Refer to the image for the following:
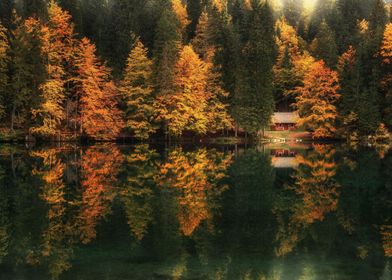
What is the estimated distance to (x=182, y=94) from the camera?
61.9 m

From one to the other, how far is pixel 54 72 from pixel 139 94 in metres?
10.0

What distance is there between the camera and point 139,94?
202 feet

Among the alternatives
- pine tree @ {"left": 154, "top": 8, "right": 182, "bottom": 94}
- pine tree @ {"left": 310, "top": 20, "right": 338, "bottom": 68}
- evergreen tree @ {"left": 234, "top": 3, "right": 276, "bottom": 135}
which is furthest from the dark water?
pine tree @ {"left": 310, "top": 20, "right": 338, "bottom": 68}

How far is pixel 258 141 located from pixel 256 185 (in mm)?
40913

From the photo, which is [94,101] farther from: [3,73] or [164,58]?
[164,58]

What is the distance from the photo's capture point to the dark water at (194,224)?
37.7 ft

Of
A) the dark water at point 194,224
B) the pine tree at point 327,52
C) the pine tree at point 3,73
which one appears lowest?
the dark water at point 194,224

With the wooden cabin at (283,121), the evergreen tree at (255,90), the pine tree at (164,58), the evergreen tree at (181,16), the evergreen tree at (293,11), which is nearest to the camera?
the pine tree at (164,58)

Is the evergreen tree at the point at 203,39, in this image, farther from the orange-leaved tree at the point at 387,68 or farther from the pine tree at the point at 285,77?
the orange-leaved tree at the point at 387,68

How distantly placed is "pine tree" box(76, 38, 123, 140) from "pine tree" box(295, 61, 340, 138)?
23.7m

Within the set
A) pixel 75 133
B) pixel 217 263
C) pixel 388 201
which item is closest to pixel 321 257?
pixel 217 263

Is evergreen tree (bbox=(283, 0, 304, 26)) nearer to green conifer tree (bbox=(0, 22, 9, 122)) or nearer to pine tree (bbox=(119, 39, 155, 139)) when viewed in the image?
pine tree (bbox=(119, 39, 155, 139))

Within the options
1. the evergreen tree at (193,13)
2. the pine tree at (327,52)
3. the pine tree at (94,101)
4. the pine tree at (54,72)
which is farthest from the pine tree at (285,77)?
the pine tree at (54,72)

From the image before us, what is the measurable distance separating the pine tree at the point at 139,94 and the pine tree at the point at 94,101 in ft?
5.20
